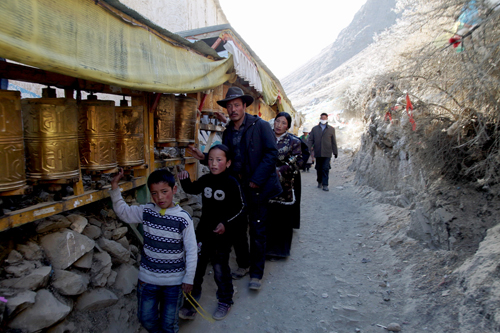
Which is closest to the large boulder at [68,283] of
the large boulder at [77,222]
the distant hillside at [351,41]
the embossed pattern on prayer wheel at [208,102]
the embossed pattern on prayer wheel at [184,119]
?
the large boulder at [77,222]

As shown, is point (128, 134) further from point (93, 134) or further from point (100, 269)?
point (100, 269)

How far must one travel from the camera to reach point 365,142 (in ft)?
30.1

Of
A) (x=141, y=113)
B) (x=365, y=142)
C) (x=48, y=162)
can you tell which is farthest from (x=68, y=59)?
(x=365, y=142)

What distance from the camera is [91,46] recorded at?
170 centimetres

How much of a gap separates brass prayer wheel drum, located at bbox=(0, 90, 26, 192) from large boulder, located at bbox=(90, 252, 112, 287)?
3.13 ft

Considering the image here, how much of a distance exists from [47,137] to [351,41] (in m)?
59.0

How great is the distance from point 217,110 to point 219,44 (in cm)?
104

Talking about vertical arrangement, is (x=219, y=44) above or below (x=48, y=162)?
above

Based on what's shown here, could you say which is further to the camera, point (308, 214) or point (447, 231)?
point (308, 214)

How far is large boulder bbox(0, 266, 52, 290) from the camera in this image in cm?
179

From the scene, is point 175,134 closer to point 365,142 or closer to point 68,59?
point 68,59

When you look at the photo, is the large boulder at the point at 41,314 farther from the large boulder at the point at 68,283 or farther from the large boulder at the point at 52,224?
the large boulder at the point at 52,224

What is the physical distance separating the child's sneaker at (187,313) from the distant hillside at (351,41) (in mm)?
48003

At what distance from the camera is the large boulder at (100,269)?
2275 millimetres
